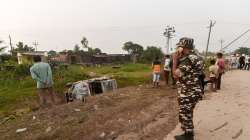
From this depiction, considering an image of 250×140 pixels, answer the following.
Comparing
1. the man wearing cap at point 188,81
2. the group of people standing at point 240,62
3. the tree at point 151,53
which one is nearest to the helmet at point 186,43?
the man wearing cap at point 188,81

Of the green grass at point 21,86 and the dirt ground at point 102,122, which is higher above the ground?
the dirt ground at point 102,122

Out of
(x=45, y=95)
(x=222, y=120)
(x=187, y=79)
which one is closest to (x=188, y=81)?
(x=187, y=79)

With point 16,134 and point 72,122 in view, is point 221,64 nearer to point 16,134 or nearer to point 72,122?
point 72,122

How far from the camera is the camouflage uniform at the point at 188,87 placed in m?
5.68

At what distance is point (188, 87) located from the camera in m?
5.71

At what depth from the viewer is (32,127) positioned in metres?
8.11

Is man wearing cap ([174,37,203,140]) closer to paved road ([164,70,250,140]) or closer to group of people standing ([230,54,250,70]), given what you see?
paved road ([164,70,250,140])

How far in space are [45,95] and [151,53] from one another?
2302 inches

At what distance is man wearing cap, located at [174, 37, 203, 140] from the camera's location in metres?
5.68

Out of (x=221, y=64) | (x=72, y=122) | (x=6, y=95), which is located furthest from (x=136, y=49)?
(x=72, y=122)

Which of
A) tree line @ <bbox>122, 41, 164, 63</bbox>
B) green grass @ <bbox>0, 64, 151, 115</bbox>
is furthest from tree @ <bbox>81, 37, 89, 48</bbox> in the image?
green grass @ <bbox>0, 64, 151, 115</bbox>

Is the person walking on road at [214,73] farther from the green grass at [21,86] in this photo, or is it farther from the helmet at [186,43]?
the helmet at [186,43]

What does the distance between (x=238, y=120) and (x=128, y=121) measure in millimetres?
2280

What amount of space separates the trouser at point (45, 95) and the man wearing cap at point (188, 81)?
231 inches
